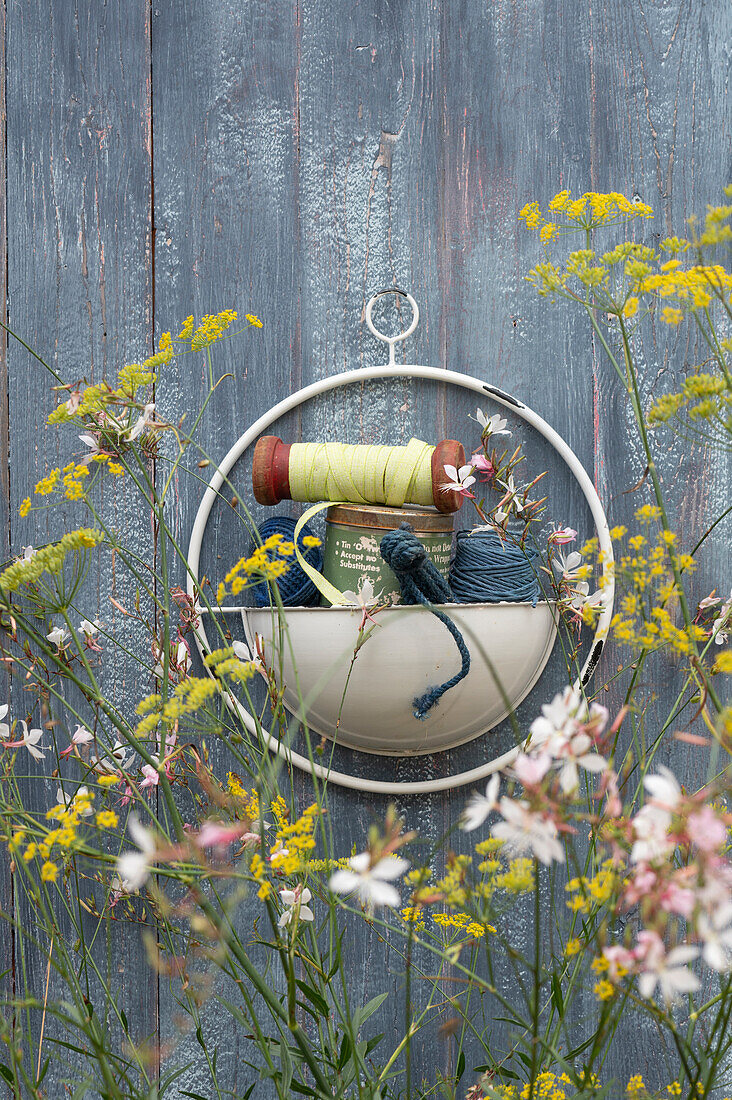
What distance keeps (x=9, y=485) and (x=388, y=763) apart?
1.55 feet

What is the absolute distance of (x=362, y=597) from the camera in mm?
599

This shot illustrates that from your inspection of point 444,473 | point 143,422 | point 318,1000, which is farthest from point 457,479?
point 318,1000

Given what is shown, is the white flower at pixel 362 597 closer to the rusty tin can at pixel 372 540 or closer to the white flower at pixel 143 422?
the rusty tin can at pixel 372 540

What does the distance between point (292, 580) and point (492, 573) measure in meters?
0.17

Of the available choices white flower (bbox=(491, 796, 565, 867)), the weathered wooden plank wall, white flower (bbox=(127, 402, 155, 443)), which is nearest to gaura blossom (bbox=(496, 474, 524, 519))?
the weathered wooden plank wall

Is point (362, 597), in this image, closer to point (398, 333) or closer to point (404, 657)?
point (404, 657)

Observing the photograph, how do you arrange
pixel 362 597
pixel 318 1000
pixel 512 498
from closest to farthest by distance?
1. pixel 318 1000
2. pixel 362 597
3. pixel 512 498

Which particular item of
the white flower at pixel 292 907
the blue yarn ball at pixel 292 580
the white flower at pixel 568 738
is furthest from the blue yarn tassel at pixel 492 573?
the white flower at pixel 568 738

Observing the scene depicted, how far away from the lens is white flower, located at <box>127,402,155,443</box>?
0.50 metres

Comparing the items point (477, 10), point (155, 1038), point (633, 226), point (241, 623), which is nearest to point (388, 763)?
point (241, 623)

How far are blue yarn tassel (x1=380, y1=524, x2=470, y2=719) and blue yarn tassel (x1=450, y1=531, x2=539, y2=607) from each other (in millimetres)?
32

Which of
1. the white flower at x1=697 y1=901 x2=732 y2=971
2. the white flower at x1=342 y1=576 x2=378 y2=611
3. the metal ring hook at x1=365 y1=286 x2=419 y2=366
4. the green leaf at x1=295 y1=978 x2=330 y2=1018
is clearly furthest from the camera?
the metal ring hook at x1=365 y1=286 x2=419 y2=366

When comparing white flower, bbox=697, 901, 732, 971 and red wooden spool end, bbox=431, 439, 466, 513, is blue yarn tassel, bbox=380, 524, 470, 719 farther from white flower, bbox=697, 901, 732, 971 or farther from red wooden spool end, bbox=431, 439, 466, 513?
white flower, bbox=697, 901, 732, 971

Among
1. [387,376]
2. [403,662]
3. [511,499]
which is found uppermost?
[387,376]
